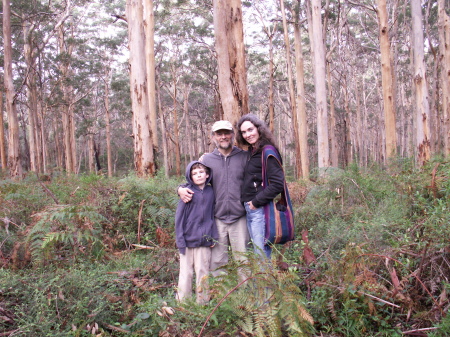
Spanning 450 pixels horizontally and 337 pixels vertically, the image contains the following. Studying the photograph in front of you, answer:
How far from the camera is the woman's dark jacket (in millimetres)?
3160

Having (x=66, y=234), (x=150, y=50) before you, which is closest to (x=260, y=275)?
(x=66, y=234)

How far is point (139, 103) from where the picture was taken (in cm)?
945

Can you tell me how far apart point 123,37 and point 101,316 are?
27.7 m

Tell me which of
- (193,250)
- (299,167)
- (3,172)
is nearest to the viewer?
(193,250)

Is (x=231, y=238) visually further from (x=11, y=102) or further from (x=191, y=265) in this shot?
(x=11, y=102)

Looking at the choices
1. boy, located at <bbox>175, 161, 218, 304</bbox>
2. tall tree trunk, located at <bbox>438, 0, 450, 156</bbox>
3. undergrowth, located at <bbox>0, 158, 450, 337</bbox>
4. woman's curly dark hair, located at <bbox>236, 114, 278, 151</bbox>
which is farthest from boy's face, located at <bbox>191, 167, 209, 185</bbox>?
tall tree trunk, located at <bbox>438, 0, 450, 156</bbox>

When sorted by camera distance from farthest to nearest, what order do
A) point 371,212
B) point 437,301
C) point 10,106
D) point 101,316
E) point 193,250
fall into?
1. point 10,106
2. point 371,212
3. point 193,250
4. point 101,316
5. point 437,301

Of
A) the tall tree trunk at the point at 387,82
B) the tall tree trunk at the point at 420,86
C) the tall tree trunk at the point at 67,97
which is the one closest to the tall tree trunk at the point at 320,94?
the tall tree trunk at the point at 387,82

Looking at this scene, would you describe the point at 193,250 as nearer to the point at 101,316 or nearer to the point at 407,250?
the point at 101,316

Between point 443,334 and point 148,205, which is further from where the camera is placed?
point 148,205

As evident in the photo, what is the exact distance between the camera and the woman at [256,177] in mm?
3205

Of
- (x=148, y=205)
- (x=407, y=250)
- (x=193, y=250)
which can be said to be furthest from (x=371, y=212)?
(x=148, y=205)

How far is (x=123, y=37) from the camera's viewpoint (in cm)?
2781

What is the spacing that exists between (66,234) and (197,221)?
1.87 m
